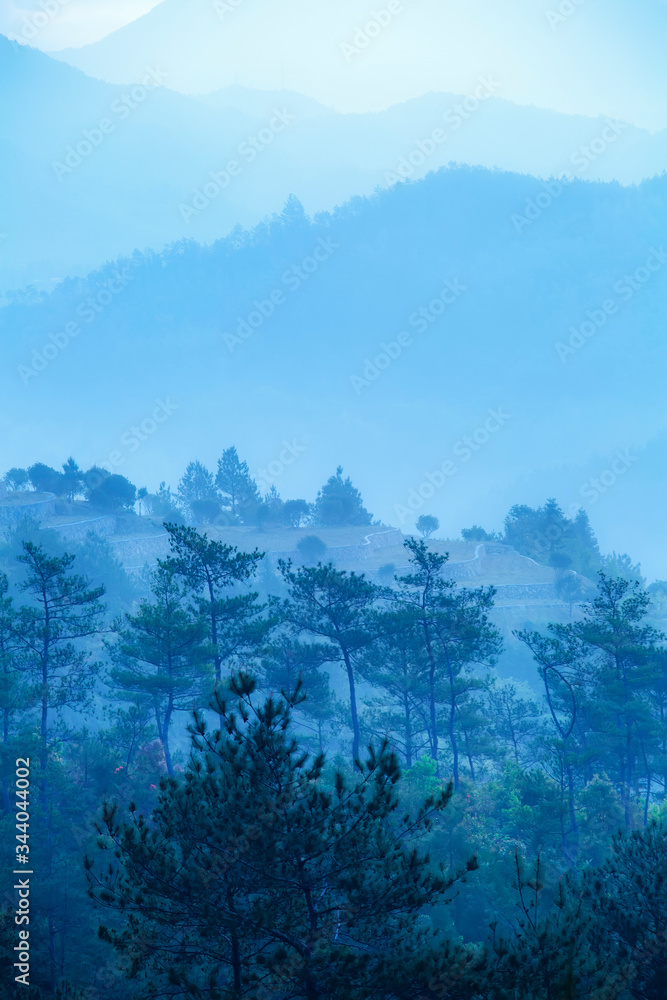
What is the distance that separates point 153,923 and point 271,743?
4699 millimetres

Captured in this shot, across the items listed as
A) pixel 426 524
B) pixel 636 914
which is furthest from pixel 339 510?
pixel 636 914

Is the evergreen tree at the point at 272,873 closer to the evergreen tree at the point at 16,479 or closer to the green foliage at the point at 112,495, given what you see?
the green foliage at the point at 112,495

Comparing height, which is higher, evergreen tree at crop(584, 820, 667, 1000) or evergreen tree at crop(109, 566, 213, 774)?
evergreen tree at crop(109, 566, 213, 774)

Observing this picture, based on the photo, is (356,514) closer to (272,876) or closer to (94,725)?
(94,725)

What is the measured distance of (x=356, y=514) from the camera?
81812mm

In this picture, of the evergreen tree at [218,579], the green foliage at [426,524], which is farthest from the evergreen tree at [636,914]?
the green foliage at [426,524]

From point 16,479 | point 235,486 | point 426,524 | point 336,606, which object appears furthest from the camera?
point 235,486

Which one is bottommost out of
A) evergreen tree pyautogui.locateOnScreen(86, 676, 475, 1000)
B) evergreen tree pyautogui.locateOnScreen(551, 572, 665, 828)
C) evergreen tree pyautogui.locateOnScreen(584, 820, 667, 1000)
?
evergreen tree pyautogui.locateOnScreen(584, 820, 667, 1000)

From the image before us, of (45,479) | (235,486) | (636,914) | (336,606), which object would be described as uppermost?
(235,486)

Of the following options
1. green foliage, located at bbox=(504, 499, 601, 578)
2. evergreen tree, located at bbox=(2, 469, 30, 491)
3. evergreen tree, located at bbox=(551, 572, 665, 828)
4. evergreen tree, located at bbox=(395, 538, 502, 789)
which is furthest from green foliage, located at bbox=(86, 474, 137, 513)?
evergreen tree, located at bbox=(551, 572, 665, 828)

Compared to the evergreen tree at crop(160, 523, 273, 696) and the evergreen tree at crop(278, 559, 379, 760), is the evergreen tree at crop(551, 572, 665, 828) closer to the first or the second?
the evergreen tree at crop(278, 559, 379, 760)

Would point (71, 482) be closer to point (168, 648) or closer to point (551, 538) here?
point (551, 538)

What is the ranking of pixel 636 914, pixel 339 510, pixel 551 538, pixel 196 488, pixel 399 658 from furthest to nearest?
pixel 196 488
pixel 339 510
pixel 551 538
pixel 399 658
pixel 636 914

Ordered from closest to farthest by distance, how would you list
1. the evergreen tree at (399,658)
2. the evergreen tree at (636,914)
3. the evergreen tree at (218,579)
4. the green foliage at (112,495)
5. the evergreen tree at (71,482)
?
the evergreen tree at (636,914)
the evergreen tree at (218,579)
the evergreen tree at (399,658)
the green foliage at (112,495)
the evergreen tree at (71,482)
